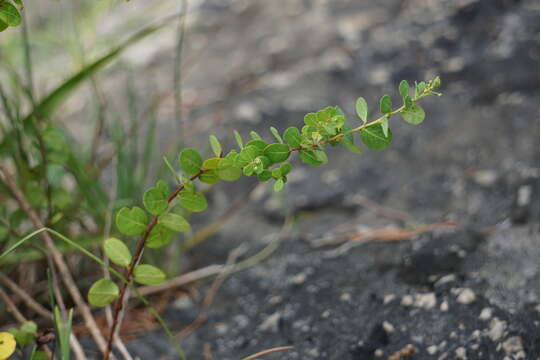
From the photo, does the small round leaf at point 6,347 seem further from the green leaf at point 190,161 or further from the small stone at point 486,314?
the small stone at point 486,314

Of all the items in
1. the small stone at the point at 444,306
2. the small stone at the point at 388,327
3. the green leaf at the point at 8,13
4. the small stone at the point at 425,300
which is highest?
the green leaf at the point at 8,13

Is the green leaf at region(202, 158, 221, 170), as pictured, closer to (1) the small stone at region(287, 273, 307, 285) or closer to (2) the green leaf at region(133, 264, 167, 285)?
(2) the green leaf at region(133, 264, 167, 285)

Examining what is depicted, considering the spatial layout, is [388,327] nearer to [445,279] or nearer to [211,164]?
[445,279]

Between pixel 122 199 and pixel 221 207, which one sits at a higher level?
pixel 122 199

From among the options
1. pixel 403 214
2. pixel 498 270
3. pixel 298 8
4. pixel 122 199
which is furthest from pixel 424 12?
pixel 122 199

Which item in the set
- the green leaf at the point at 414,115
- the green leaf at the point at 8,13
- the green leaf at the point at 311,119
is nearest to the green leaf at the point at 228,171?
the green leaf at the point at 311,119

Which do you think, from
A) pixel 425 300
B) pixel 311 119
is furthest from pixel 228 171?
pixel 425 300

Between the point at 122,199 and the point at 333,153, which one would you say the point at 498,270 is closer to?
the point at 333,153

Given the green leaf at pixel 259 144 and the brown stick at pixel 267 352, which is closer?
the green leaf at pixel 259 144
